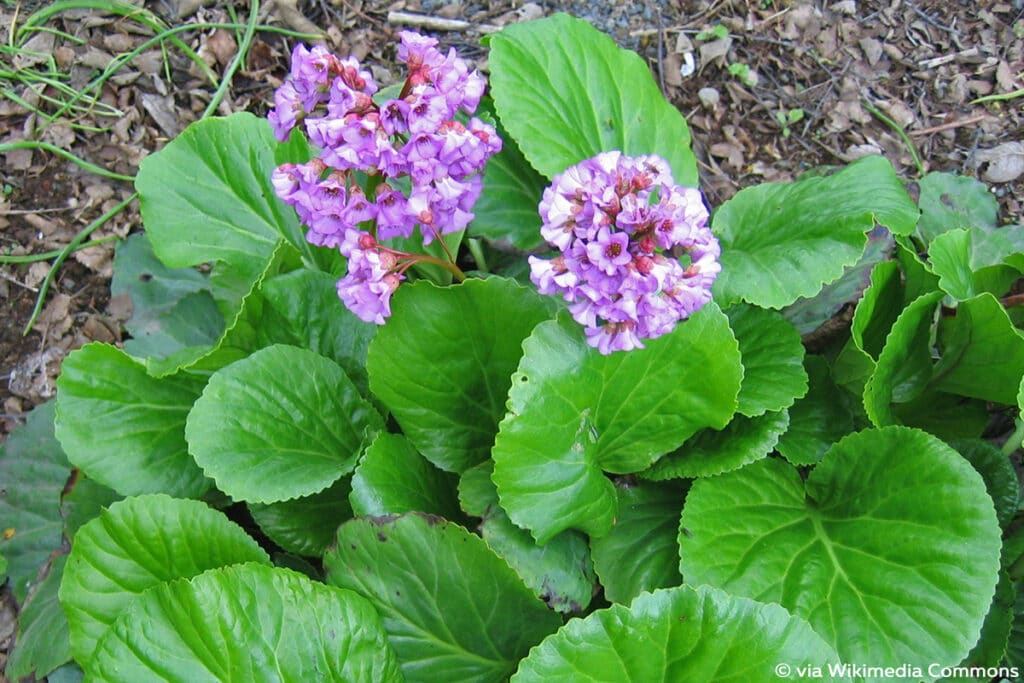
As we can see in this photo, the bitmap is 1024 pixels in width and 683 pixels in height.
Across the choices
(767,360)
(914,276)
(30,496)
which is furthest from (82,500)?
(914,276)

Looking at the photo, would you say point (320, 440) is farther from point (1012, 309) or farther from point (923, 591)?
point (1012, 309)

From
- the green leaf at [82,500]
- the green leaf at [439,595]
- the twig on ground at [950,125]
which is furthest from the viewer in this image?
the twig on ground at [950,125]

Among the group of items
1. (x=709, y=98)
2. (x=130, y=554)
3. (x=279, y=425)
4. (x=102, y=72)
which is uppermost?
(x=102, y=72)

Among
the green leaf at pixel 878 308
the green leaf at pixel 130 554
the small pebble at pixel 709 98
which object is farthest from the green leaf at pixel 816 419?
the green leaf at pixel 130 554

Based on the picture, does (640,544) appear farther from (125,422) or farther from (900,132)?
(900,132)

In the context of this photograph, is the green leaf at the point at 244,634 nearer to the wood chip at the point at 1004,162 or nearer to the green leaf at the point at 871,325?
the green leaf at the point at 871,325
